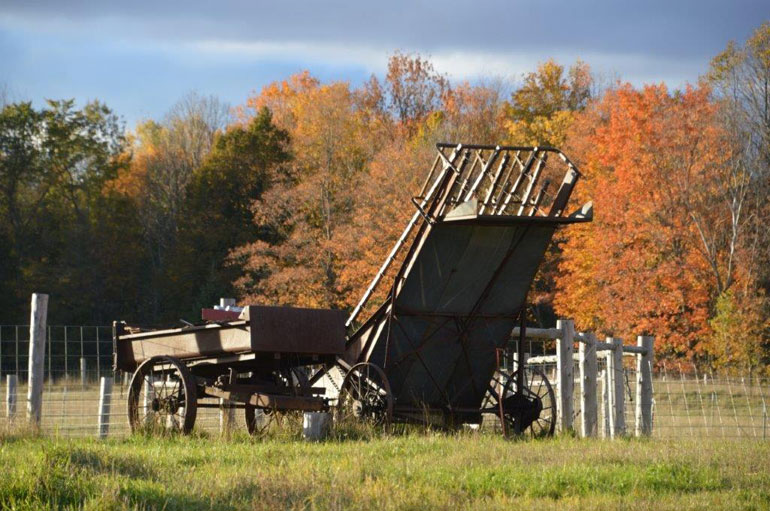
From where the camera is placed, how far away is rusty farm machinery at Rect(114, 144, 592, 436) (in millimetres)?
14805

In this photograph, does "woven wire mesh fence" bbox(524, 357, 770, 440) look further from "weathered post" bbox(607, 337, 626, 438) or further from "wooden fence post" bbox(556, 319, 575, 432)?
"wooden fence post" bbox(556, 319, 575, 432)

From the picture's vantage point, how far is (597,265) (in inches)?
1570

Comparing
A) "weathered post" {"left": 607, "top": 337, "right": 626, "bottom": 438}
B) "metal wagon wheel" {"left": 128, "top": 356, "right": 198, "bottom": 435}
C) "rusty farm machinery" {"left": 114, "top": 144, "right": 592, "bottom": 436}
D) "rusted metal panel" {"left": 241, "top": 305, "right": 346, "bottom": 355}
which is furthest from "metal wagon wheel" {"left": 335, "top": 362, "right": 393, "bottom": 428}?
"weathered post" {"left": 607, "top": 337, "right": 626, "bottom": 438}

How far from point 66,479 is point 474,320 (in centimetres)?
803

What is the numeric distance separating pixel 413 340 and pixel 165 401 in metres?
3.53

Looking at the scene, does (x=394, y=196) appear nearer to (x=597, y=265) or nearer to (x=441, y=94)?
(x=597, y=265)

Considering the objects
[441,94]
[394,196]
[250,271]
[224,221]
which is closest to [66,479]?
[394,196]

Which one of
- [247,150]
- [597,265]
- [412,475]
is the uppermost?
[247,150]

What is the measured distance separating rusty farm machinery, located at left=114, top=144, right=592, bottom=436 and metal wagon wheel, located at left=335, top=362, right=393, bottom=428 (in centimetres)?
2

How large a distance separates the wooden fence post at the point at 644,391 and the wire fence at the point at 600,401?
0.89 ft

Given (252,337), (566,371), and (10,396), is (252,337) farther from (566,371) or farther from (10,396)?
(566,371)

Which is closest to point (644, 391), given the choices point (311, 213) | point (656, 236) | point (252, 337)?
point (252, 337)

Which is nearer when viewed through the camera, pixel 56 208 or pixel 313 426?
pixel 313 426

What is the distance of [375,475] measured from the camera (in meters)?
10.7
